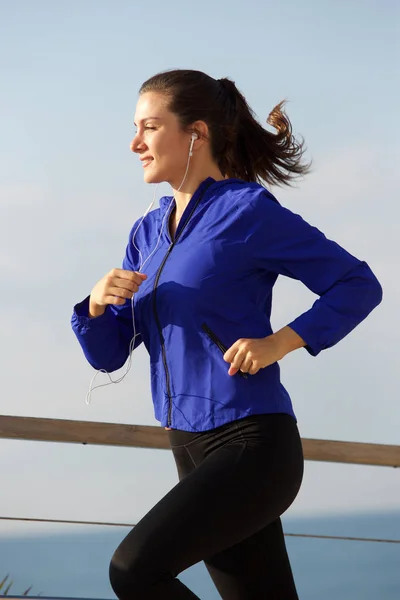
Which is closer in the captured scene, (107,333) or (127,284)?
(127,284)

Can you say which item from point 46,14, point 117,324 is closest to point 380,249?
point 46,14

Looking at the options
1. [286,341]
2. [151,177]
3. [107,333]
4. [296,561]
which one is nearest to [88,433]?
[296,561]

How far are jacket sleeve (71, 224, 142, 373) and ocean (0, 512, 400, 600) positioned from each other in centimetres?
112

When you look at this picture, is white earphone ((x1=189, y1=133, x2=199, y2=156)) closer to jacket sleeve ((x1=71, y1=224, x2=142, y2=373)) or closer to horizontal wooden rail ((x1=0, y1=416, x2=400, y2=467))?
jacket sleeve ((x1=71, y1=224, x2=142, y2=373))

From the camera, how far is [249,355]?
1.53 metres

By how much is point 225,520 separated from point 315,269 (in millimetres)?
469

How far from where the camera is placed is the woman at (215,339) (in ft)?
4.80

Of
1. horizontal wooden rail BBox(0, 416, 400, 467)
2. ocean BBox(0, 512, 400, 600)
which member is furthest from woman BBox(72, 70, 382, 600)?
ocean BBox(0, 512, 400, 600)

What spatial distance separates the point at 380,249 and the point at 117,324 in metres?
5.63

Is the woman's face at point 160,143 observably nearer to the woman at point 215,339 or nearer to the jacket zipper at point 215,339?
the woman at point 215,339

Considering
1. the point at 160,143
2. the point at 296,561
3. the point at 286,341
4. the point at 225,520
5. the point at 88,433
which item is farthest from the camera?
the point at 296,561

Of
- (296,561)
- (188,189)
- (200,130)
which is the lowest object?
(296,561)

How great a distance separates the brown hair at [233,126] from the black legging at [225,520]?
597 millimetres

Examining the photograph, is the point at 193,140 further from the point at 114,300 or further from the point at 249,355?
the point at 249,355
